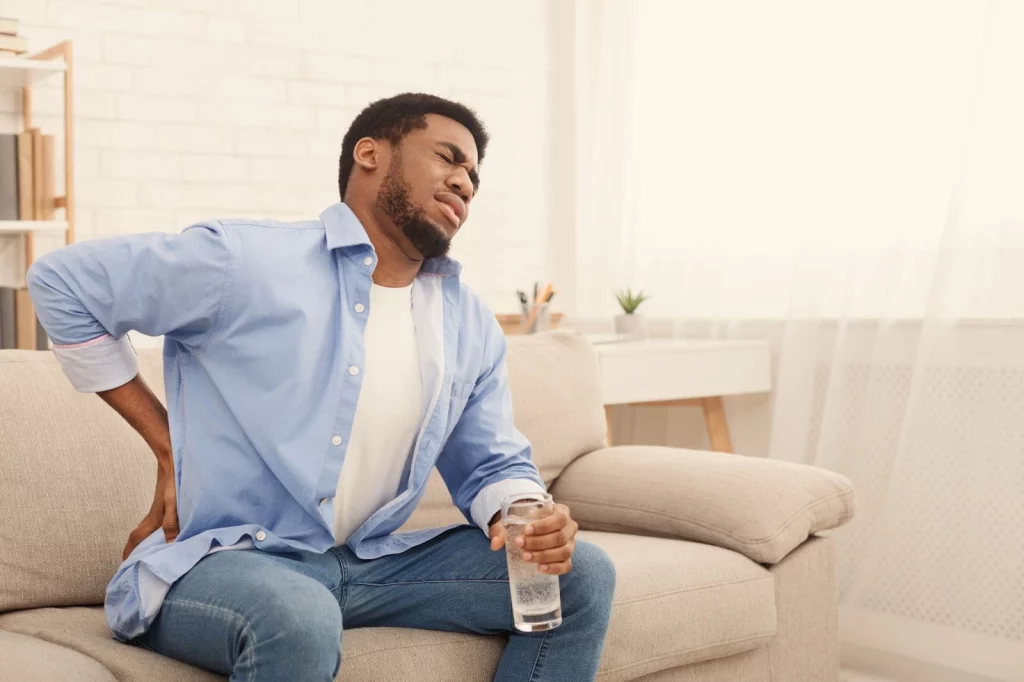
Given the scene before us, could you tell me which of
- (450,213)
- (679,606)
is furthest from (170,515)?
(679,606)

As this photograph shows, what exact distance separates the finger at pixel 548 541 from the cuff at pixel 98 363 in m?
0.60

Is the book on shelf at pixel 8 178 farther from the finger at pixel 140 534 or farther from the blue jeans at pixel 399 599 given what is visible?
the blue jeans at pixel 399 599

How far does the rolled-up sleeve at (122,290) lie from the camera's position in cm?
153

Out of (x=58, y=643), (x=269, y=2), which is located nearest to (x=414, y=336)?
(x=58, y=643)

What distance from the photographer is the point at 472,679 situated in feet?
5.48

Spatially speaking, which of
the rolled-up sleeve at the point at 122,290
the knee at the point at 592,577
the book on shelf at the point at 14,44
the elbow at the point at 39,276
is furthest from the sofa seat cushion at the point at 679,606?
the book on shelf at the point at 14,44

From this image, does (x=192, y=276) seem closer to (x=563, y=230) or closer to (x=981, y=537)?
(x=981, y=537)

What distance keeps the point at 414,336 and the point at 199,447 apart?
351 mm

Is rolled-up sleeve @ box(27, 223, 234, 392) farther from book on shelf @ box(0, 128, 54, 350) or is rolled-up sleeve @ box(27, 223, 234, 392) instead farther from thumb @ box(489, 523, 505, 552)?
book on shelf @ box(0, 128, 54, 350)

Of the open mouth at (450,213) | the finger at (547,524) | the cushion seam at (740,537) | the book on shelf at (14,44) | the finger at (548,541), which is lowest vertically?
the cushion seam at (740,537)

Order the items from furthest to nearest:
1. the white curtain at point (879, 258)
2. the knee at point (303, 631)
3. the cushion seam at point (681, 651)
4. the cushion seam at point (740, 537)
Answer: the white curtain at point (879, 258) → the cushion seam at point (740, 537) → the cushion seam at point (681, 651) → the knee at point (303, 631)

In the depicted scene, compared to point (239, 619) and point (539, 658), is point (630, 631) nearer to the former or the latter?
point (539, 658)

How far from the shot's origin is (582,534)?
2.34 m

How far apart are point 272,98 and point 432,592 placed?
2.29m
